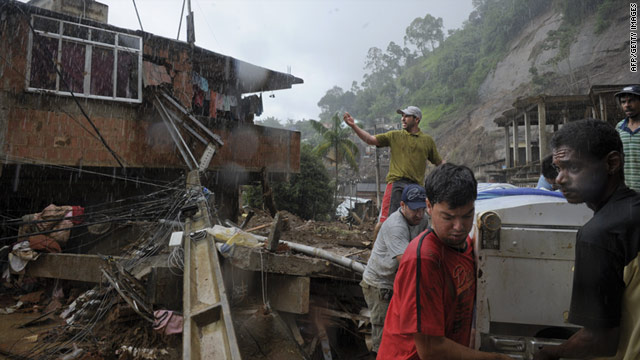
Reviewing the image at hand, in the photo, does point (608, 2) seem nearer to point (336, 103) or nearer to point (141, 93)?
point (141, 93)

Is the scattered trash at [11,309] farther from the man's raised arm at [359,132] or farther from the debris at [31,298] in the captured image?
the man's raised arm at [359,132]

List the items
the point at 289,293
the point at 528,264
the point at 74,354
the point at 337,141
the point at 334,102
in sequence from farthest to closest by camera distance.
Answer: the point at 334,102 → the point at 337,141 → the point at 289,293 → the point at 74,354 → the point at 528,264

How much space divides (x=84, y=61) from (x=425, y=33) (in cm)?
7750

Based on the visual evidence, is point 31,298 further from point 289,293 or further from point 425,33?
point 425,33

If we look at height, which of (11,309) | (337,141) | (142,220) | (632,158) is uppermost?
(337,141)

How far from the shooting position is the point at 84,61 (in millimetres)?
9953

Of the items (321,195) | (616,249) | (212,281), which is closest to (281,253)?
(212,281)

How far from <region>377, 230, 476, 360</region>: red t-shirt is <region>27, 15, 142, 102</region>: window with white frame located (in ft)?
33.0

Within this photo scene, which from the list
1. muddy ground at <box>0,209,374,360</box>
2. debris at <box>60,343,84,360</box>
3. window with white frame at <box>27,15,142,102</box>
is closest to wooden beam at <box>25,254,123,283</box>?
muddy ground at <box>0,209,374,360</box>

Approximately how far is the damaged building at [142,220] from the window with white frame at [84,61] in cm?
3

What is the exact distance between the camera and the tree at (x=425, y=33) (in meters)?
75.3

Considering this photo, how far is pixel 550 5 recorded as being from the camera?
4291 centimetres

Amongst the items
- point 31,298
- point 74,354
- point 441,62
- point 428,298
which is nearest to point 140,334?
point 74,354

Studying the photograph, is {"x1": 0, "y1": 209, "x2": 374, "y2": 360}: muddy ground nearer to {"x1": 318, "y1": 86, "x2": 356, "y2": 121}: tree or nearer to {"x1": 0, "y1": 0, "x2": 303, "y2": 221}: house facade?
{"x1": 0, "y1": 0, "x2": 303, "y2": 221}: house facade
